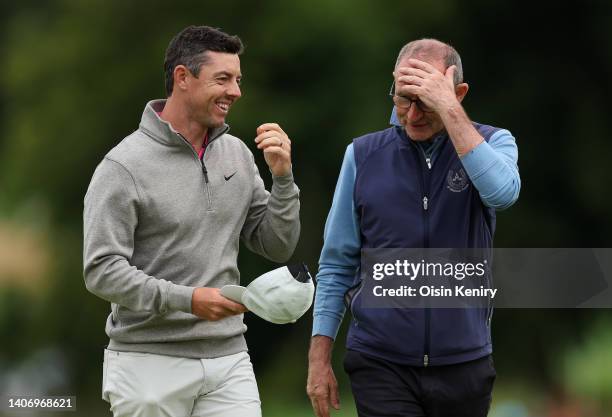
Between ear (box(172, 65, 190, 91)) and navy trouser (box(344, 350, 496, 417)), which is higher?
ear (box(172, 65, 190, 91))

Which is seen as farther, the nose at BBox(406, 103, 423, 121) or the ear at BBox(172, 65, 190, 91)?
the ear at BBox(172, 65, 190, 91)

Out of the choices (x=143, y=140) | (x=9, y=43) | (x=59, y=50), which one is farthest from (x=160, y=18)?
(x=143, y=140)

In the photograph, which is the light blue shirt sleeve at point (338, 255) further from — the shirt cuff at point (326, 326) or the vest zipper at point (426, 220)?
the vest zipper at point (426, 220)

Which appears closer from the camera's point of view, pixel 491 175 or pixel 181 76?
pixel 491 175

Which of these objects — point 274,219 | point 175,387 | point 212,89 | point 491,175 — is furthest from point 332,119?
point 491,175

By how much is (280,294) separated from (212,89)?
77 cm

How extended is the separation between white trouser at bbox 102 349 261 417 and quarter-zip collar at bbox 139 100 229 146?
2.33ft

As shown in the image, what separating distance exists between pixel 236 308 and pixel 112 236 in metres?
0.46

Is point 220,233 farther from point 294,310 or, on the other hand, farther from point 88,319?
point 88,319

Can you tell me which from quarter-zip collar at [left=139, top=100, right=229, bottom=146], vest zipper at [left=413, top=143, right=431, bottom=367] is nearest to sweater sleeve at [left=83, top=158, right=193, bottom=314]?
quarter-zip collar at [left=139, top=100, right=229, bottom=146]

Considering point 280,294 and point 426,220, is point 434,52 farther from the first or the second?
point 280,294

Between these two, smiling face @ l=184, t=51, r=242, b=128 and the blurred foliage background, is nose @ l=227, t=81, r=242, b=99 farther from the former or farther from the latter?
the blurred foliage background

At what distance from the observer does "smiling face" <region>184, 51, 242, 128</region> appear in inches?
180

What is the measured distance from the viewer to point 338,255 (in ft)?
15.3
